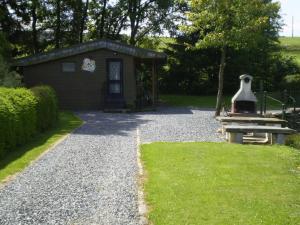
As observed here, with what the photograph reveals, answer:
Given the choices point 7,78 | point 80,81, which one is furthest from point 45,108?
point 80,81

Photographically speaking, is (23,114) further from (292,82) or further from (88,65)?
(292,82)

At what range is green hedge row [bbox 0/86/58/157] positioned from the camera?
11.1 meters

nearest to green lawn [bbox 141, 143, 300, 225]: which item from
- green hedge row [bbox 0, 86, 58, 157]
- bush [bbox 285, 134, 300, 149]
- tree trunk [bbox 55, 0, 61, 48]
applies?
bush [bbox 285, 134, 300, 149]

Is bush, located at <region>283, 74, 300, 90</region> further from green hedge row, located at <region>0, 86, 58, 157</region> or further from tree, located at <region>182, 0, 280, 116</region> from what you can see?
green hedge row, located at <region>0, 86, 58, 157</region>

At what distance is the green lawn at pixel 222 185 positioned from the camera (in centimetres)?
632

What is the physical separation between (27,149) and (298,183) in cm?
684

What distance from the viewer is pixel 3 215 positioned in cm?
653

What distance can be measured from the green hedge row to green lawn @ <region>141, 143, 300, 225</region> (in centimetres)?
317

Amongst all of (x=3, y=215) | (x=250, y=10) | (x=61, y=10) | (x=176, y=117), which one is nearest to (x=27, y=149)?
(x=3, y=215)

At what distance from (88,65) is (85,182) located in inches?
622

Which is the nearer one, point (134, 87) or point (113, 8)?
point (134, 87)

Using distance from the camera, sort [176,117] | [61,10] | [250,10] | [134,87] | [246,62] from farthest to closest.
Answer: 1. [61,10]
2. [246,62]
3. [134,87]
4. [176,117]
5. [250,10]

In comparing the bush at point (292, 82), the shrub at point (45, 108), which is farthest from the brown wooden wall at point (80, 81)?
the bush at point (292, 82)

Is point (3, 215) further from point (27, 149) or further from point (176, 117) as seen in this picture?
point (176, 117)
